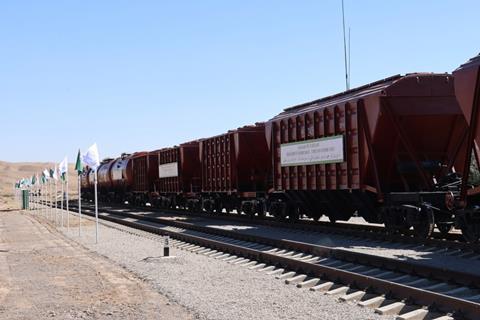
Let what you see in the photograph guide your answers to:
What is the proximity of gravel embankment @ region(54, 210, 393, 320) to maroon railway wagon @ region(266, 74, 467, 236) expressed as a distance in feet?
16.9

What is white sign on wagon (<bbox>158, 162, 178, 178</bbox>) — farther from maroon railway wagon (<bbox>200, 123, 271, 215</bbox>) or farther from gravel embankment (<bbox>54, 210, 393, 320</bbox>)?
gravel embankment (<bbox>54, 210, 393, 320</bbox>)

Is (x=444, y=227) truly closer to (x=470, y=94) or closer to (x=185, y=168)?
(x=470, y=94)

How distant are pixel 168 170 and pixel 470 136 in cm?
2509

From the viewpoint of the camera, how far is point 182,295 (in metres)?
9.55

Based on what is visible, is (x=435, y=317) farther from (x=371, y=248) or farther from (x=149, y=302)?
(x=371, y=248)

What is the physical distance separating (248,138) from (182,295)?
55.2 feet

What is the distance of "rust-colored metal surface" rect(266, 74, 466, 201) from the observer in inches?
624

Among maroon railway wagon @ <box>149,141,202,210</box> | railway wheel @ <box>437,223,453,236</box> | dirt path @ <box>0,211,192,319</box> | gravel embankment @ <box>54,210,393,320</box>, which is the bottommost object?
gravel embankment @ <box>54,210,393,320</box>

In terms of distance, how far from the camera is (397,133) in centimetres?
1599

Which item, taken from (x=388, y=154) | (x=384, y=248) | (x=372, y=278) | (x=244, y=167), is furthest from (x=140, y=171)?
(x=372, y=278)

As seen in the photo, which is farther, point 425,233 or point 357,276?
point 425,233

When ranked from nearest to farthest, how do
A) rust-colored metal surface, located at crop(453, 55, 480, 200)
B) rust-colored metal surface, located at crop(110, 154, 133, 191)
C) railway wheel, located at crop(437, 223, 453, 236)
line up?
1. rust-colored metal surface, located at crop(453, 55, 480, 200)
2. railway wheel, located at crop(437, 223, 453, 236)
3. rust-colored metal surface, located at crop(110, 154, 133, 191)

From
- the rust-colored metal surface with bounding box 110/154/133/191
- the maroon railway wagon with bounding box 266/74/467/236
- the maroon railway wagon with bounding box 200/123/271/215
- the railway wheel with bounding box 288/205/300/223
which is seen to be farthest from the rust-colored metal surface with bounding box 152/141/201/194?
the maroon railway wagon with bounding box 266/74/467/236

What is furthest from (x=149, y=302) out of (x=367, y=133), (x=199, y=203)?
(x=199, y=203)
